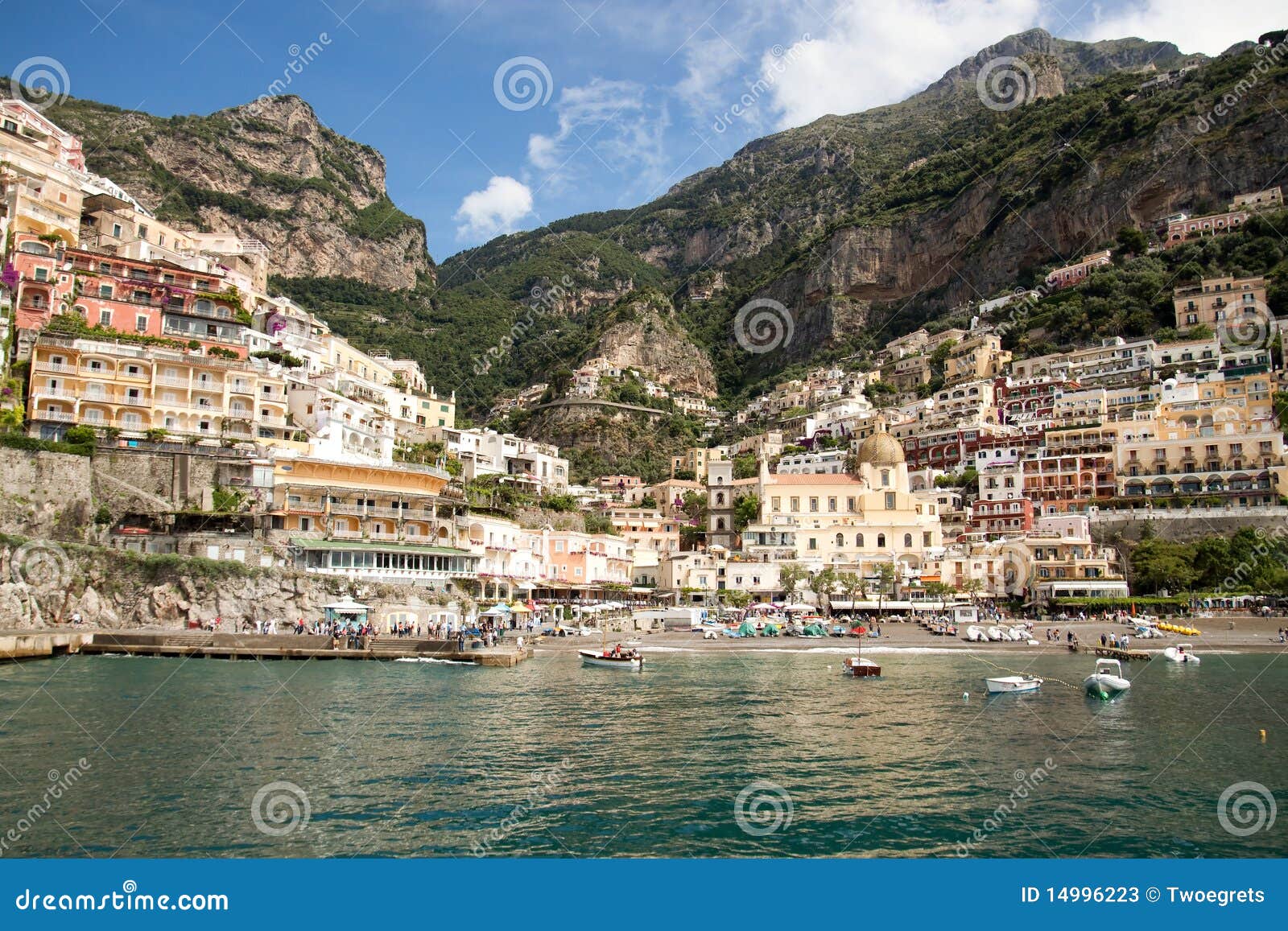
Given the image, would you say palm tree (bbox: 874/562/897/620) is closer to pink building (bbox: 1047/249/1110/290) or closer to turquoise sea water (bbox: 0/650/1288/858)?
turquoise sea water (bbox: 0/650/1288/858)

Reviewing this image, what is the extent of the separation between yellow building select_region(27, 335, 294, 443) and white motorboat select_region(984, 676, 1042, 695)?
134 feet

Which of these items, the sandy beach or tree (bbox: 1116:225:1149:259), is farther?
tree (bbox: 1116:225:1149:259)

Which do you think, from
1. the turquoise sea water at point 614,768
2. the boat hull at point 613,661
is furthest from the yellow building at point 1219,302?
the boat hull at point 613,661

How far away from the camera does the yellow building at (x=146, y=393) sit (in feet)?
155

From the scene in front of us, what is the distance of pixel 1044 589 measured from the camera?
61875mm

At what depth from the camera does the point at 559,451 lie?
10650 cm

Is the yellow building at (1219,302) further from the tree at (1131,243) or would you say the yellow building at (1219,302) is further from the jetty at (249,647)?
the jetty at (249,647)

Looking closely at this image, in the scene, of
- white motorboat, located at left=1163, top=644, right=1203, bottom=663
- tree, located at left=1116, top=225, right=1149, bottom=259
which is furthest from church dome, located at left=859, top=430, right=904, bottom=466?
tree, located at left=1116, top=225, right=1149, bottom=259

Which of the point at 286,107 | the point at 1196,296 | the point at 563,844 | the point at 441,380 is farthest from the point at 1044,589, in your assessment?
the point at 286,107

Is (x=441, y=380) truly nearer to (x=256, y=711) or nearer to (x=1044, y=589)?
(x=1044, y=589)

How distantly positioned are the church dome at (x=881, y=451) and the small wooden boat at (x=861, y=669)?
145 ft

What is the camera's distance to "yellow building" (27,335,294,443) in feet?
155

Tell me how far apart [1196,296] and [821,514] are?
49.2m

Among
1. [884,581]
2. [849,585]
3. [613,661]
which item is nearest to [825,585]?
[849,585]
